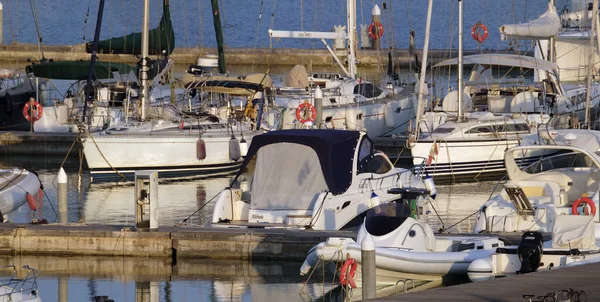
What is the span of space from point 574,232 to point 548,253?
530mm

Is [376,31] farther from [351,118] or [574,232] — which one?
[574,232]

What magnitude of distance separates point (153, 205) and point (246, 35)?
62256mm

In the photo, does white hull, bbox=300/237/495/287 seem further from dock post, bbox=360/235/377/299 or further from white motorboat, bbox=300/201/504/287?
dock post, bbox=360/235/377/299

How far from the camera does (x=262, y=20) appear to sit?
98500 mm

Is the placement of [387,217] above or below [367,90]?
below

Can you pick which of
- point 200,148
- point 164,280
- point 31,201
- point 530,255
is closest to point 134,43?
point 200,148

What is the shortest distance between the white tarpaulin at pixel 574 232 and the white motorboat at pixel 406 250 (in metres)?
1.11

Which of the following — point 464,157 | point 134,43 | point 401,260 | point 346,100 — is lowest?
point 401,260

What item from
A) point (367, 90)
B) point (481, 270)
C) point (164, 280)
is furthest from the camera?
point (367, 90)

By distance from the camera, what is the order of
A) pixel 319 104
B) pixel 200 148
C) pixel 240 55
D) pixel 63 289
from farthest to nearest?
pixel 240 55 → pixel 319 104 → pixel 200 148 → pixel 63 289

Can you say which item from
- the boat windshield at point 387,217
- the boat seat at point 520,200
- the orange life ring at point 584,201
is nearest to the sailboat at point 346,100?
the boat seat at point 520,200

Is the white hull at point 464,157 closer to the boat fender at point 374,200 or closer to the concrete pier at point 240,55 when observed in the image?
the boat fender at point 374,200

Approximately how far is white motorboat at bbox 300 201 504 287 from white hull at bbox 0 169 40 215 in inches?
332

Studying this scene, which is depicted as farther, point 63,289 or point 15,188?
point 15,188
